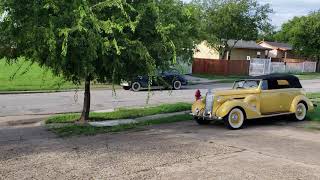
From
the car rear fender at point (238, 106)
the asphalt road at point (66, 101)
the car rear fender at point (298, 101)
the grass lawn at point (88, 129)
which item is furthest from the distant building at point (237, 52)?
the car rear fender at point (238, 106)

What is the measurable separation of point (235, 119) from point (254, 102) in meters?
0.91

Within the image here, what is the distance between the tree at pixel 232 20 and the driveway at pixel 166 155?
35.5 m

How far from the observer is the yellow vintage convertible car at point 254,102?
13.1 m

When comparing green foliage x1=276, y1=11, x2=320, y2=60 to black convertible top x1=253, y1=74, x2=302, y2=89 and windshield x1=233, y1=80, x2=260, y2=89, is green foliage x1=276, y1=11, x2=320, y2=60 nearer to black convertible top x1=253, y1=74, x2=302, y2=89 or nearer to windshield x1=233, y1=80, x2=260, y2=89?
black convertible top x1=253, y1=74, x2=302, y2=89

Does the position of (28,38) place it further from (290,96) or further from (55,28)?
(290,96)

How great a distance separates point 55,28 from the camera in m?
11.2

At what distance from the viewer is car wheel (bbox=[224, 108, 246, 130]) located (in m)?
12.9

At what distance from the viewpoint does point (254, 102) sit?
1355 centimetres

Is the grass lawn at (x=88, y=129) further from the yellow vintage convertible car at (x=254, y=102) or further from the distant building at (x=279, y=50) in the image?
the distant building at (x=279, y=50)

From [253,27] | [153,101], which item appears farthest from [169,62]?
[253,27]

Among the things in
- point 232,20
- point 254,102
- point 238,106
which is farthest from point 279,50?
point 238,106

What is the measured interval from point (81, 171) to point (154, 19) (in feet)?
19.3

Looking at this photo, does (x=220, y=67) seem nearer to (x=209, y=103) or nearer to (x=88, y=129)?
(x=209, y=103)

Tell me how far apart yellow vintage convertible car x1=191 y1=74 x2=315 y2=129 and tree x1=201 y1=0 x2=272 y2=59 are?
32166 mm
